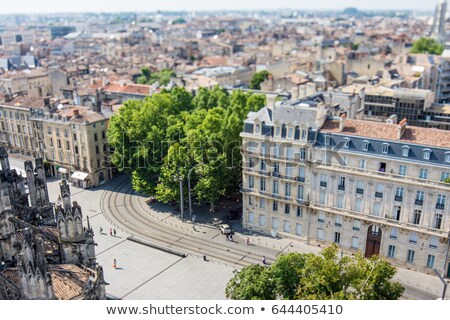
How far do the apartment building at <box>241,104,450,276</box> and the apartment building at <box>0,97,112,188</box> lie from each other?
36.3m

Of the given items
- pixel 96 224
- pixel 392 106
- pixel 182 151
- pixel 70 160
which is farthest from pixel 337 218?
pixel 70 160

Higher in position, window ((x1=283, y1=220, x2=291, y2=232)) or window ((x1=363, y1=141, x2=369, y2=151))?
→ window ((x1=363, y1=141, x2=369, y2=151))

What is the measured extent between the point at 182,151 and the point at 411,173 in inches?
1351

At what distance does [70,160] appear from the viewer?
95.9 m

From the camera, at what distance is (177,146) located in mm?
75625

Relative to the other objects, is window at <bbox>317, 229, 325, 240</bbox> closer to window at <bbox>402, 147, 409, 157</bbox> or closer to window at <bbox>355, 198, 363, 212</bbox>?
window at <bbox>355, 198, 363, 212</bbox>

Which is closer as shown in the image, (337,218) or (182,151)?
(337,218)

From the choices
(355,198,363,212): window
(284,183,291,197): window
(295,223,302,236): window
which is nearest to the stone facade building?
(284,183,291,197): window

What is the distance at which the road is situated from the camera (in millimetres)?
60219

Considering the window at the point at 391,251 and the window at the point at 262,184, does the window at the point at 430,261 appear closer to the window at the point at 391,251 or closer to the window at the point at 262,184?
the window at the point at 391,251

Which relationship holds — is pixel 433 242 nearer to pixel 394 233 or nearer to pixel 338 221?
pixel 394 233

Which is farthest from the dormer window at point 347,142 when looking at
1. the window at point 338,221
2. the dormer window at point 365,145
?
the window at point 338,221

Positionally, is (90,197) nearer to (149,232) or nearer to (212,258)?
(149,232)

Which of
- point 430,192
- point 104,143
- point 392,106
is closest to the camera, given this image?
point 430,192
